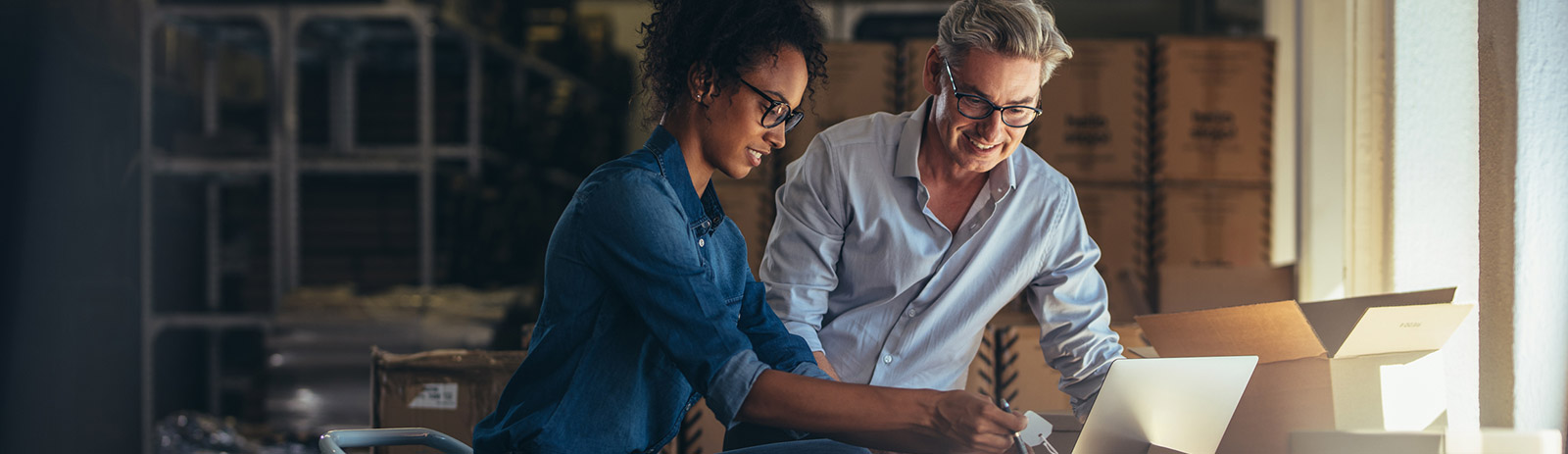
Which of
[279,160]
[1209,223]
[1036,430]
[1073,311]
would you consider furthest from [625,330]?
[279,160]

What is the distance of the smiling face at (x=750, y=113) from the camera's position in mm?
1305

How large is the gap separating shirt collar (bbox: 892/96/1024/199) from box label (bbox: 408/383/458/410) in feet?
3.63

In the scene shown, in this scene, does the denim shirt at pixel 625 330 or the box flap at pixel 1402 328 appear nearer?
the denim shirt at pixel 625 330

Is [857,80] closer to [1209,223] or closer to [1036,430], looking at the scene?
[1209,223]

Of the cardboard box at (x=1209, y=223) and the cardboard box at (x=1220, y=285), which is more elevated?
the cardboard box at (x=1209, y=223)

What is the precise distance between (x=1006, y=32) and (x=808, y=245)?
0.47 metres

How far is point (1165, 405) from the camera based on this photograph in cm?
150

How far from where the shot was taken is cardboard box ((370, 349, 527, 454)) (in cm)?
240

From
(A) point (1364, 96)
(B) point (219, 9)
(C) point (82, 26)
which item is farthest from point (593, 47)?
(A) point (1364, 96)

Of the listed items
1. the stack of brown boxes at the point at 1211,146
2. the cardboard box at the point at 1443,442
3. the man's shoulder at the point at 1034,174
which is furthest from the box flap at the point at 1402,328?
the stack of brown boxes at the point at 1211,146

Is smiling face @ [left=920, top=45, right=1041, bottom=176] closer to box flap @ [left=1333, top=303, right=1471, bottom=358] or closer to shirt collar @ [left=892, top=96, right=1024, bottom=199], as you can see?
shirt collar @ [left=892, top=96, right=1024, bottom=199]

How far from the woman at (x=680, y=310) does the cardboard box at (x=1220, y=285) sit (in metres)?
2.17

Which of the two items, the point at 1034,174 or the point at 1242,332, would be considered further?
the point at 1034,174

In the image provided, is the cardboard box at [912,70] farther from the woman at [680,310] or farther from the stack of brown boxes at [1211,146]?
the woman at [680,310]
